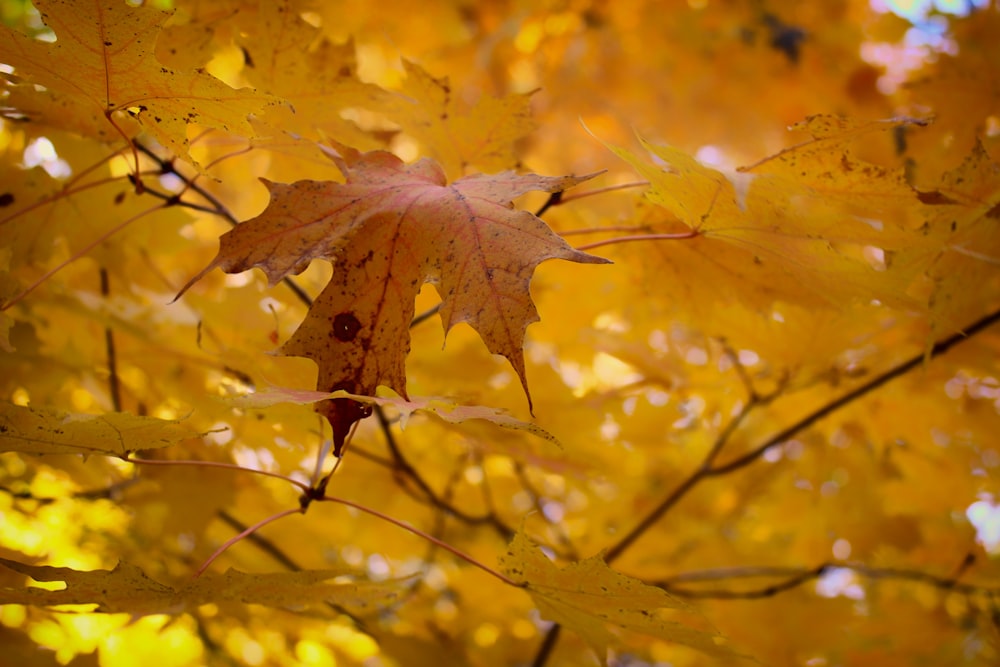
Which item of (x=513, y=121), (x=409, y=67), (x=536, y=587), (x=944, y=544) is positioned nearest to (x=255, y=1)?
(x=409, y=67)

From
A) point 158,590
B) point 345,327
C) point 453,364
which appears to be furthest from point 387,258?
point 453,364

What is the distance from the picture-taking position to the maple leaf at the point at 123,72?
519 millimetres

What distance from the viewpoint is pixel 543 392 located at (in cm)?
105

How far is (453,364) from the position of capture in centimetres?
102

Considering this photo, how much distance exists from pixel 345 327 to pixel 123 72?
0.89 ft

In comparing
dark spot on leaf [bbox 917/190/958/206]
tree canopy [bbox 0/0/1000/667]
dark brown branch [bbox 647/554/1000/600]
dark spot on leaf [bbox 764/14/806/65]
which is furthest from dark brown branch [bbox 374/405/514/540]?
dark spot on leaf [bbox 764/14/806/65]

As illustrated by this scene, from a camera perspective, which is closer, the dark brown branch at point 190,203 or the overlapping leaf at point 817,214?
the overlapping leaf at point 817,214

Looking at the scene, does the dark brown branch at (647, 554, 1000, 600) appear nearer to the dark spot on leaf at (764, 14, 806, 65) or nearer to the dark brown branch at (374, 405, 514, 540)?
the dark brown branch at (374, 405, 514, 540)

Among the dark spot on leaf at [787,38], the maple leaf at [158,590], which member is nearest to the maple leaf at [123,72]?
the maple leaf at [158,590]

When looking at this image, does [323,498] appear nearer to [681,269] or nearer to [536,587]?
[536,587]

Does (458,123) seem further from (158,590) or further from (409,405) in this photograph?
(158,590)

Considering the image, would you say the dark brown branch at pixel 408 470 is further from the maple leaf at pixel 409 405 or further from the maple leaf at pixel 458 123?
the maple leaf at pixel 458 123

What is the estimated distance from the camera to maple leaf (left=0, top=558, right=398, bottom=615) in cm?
54

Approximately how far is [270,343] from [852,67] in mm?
2222
